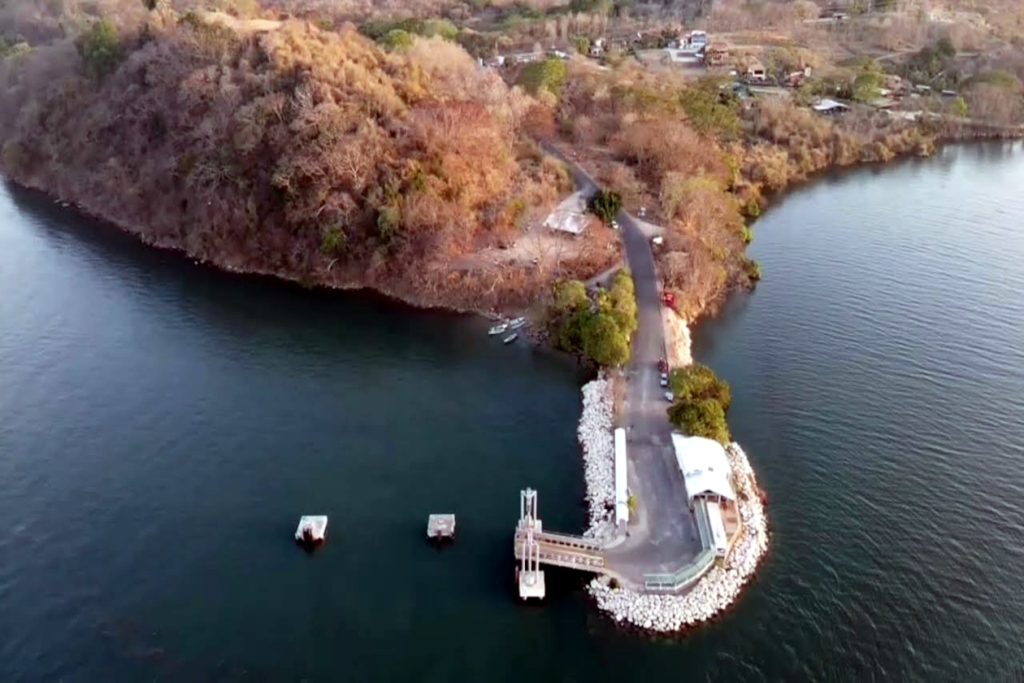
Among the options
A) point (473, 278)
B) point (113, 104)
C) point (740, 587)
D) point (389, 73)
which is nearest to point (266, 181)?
point (389, 73)

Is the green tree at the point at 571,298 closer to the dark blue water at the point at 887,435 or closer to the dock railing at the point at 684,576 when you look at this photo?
the dark blue water at the point at 887,435

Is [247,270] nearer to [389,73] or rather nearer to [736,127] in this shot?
[389,73]

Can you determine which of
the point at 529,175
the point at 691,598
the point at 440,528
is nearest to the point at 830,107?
the point at 529,175

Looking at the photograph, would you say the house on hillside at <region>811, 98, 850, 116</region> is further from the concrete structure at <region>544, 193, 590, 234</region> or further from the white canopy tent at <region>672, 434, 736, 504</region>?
the white canopy tent at <region>672, 434, 736, 504</region>

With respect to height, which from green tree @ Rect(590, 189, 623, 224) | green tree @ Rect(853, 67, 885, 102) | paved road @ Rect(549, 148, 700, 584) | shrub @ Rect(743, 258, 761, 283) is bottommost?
paved road @ Rect(549, 148, 700, 584)

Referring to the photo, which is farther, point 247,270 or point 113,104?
point 113,104

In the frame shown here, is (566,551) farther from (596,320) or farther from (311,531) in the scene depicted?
(596,320)

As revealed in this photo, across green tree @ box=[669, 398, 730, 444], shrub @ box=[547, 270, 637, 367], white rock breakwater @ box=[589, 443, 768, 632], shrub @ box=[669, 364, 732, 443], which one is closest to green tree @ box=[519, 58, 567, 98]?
shrub @ box=[547, 270, 637, 367]
